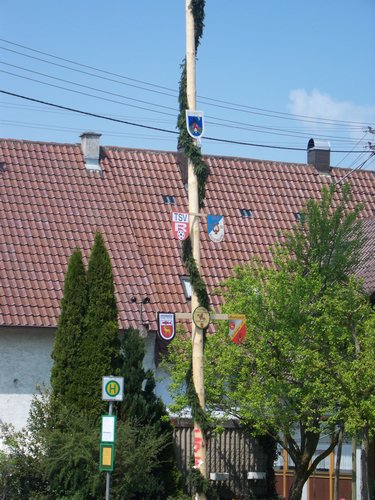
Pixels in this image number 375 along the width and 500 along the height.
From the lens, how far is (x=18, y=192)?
108 feet

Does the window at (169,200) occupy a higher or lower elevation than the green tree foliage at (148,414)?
higher

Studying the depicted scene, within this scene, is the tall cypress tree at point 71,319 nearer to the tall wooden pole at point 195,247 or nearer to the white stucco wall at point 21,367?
the white stucco wall at point 21,367

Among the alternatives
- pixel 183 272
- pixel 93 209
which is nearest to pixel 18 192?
pixel 93 209

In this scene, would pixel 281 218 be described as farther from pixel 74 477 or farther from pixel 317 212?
pixel 74 477

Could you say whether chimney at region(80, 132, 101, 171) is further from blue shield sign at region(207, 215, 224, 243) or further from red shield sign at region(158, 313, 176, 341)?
blue shield sign at region(207, 215, 224, 243)

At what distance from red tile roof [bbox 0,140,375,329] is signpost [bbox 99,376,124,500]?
354 inches

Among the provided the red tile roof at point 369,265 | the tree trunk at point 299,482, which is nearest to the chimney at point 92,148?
the red tile roof at point 369,265

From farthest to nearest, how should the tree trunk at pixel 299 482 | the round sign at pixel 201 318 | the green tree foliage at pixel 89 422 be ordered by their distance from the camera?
the tree trunk at pixel 299 482 → the green tree foliage at pixel 89 422 → the round sign at pixel 201 318

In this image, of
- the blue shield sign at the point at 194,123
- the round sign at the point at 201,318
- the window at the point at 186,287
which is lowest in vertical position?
the round sign at the point at 201,318

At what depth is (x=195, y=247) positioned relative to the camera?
19.1 m

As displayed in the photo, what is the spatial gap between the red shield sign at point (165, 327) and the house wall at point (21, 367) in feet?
10.1

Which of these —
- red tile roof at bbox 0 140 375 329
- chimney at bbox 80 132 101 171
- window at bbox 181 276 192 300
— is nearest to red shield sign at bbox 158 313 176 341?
red tile roof at bbox 0 140 375 329

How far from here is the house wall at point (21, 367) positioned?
28859 mm

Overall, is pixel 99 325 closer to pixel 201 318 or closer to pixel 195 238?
pixel 195 238
